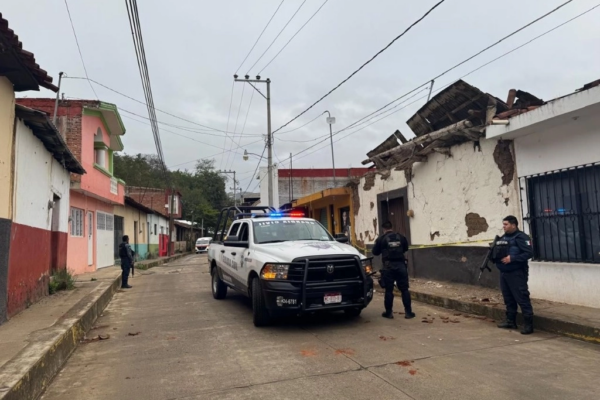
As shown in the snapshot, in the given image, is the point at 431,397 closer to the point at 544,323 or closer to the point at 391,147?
the point at 544,323

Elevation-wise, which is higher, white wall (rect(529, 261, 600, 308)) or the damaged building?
the damaged building

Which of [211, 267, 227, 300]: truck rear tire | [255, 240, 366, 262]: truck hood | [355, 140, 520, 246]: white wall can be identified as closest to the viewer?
[255, 240, 366, 262]: truck hood

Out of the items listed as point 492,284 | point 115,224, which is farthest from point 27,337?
point 115,224

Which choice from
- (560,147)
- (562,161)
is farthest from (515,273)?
(560,147)

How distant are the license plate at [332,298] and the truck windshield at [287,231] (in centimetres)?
162

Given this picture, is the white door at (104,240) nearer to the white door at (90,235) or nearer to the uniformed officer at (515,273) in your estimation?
the white door at (90,235)

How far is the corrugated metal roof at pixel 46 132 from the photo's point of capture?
7.42m

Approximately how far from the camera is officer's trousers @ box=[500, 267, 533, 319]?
20.6 ft

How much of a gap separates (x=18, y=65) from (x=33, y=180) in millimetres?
2820

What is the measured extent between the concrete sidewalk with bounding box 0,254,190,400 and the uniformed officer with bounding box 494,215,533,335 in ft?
19.7

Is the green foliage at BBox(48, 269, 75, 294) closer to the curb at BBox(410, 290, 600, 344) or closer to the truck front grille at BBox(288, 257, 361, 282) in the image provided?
the truck front grille at BBox(288, 257, 361, 282)

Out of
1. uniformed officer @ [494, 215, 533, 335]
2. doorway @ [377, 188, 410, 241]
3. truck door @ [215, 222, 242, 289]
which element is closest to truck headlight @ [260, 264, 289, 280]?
truck door @ [215, 222, 242, 289]

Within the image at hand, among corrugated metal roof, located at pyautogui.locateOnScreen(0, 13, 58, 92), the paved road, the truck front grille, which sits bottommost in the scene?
the paved road

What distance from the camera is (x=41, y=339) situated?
5523mm
